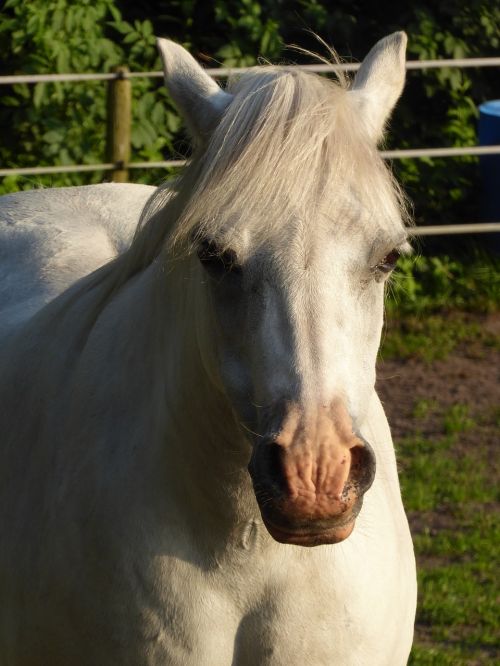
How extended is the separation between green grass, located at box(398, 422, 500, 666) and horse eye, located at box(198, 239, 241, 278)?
6.58 feet

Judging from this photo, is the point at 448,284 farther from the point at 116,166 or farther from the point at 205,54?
the point at 116,166

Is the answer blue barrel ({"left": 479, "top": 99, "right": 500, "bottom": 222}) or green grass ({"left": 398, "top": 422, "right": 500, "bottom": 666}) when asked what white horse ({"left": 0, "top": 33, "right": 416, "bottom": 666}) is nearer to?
green grass ({"left": 398, "top": 422, "right": 500, "bottom": 666})

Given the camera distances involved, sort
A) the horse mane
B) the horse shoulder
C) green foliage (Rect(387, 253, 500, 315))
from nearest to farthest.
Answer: the horse mane, the horse shoulder, green foliage (Rect(387, 253, 500, 315))

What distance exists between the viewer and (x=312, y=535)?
6.53 feet

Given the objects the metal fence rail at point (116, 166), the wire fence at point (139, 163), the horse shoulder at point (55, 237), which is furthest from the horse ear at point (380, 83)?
the metal fence rail at point (116, 166)

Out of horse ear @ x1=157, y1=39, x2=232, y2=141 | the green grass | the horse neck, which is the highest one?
horse ear @ x1=157, y1=39, x2=232, y2=141

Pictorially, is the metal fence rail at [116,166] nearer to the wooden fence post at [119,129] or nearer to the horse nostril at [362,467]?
the wooden fence post at [119,129]

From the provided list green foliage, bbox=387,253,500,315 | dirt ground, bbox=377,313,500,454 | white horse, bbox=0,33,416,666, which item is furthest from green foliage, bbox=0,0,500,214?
white horse, bbox=0,33,416,666

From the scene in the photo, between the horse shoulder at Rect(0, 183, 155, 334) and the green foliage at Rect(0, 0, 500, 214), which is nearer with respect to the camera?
the horse shoulder at Rect(0, 183, 155, 334)

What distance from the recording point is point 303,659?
7.67ft

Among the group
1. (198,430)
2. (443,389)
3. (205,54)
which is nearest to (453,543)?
(443,389)

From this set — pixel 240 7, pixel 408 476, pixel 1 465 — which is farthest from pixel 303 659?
pixel 240 7

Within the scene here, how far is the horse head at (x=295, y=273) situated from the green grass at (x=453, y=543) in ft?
6.35

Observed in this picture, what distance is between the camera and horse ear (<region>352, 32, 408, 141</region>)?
2354 millimetres
